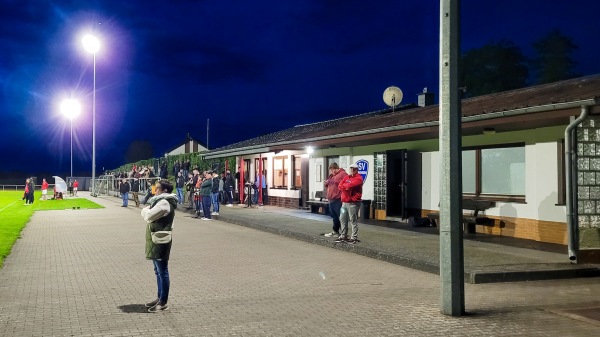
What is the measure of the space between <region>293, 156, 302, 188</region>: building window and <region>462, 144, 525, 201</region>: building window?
10.7 meters

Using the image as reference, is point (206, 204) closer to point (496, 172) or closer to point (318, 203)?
point (318, 203)

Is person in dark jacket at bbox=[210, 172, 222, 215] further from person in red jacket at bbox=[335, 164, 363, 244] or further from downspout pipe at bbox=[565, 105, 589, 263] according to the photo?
downspout pipe at bbox=[565, 105, 589, 263]

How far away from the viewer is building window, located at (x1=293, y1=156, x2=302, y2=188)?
86.9ft

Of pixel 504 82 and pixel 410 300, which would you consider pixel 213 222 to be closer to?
pixel 410 300

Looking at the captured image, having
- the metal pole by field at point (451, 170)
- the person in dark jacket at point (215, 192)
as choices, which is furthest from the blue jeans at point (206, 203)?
the metal pole by field at point (451, 170)

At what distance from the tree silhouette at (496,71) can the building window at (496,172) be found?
3981 centimetres

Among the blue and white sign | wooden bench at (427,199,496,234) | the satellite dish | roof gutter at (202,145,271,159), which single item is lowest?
wooden bench at (427,199,496,234)

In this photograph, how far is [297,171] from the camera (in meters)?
26.8

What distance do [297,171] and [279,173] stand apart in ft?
6.46

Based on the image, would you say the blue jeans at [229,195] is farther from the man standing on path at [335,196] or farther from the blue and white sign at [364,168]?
the man standing on path at [335,196]

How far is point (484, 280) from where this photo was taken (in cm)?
937

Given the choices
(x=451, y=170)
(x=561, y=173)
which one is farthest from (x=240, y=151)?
(x=451, y=170)

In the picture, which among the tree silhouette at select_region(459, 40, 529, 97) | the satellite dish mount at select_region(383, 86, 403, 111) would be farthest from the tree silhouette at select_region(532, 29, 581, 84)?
the satellite dish mount at select_region(383, 86, 403, 111)

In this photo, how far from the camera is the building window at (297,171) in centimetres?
2649
